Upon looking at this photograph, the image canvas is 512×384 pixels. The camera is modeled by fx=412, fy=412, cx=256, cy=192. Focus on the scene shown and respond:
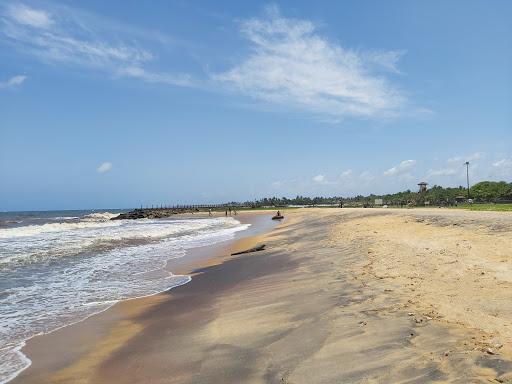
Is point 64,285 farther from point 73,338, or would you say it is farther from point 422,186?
point 422,186

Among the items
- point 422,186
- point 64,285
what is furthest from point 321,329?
point 422,186

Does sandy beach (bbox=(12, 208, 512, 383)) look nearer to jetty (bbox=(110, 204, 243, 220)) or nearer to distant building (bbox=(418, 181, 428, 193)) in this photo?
distant building (bbox=(418, 181, 428, 193))

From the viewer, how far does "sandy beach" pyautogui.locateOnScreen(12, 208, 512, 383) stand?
512cm

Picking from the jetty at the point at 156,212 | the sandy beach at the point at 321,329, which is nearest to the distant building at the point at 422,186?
the jetty at the point at 156,212

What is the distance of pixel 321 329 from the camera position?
6.71 metres

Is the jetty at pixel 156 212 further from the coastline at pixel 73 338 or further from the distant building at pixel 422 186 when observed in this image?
the coastline at pixel 73 338

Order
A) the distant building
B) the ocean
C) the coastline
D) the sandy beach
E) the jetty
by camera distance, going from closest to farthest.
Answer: the sandy beach → the coastline → the ocean → the distant building → the jetty

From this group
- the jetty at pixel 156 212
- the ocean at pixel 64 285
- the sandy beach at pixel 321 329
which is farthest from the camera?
the jetty at pixel 156 212

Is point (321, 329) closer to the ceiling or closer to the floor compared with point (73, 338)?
closer to the ceiling

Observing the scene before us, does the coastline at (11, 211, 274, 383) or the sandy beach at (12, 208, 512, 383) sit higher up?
the sandy beach at (12, 208, 512, 383)

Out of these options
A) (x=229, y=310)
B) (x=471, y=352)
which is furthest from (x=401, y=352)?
(x=229, y=310)

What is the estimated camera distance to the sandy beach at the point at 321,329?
5.12 m

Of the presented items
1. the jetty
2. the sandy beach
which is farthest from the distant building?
the sandy beach

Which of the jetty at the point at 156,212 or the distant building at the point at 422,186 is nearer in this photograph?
the distant building at the point at 422,186
